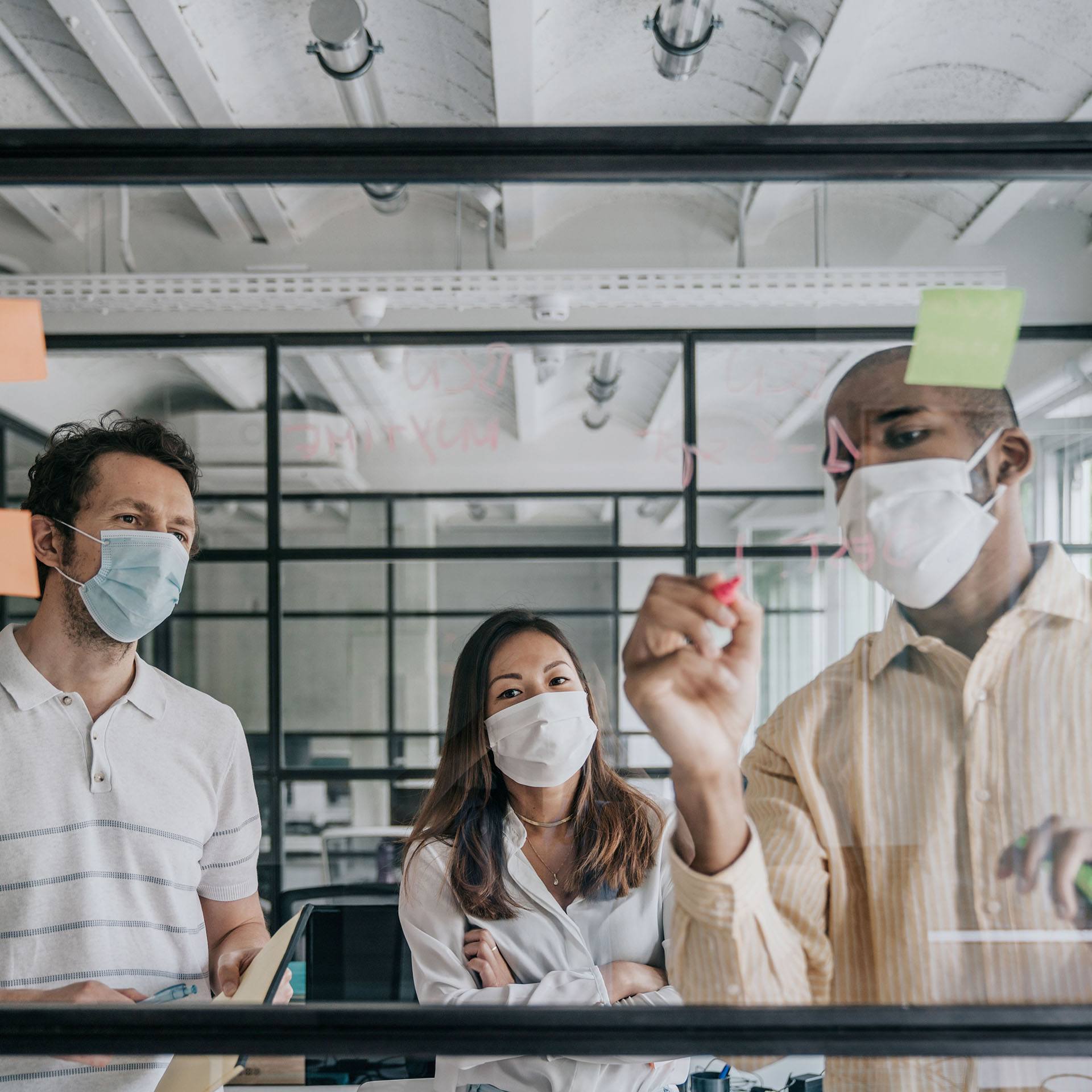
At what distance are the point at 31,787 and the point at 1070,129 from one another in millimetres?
1374

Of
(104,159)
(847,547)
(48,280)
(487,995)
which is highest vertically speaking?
(104,159)

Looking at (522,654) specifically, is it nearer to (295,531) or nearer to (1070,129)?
(295,531)

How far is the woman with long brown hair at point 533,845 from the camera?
104cm

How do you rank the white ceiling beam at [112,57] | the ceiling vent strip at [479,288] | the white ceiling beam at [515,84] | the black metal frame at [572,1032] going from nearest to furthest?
the black metal frame at [572,1032] < the ceiling vent strip at [479,288] < the white ceiling beam at [515,84] < the white ceiling beam at [112,57]

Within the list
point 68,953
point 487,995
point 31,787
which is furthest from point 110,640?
point 487,995

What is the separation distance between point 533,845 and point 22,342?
2.79ft

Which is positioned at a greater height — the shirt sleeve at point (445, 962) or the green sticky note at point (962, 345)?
the green sticky note at point (962, 345)

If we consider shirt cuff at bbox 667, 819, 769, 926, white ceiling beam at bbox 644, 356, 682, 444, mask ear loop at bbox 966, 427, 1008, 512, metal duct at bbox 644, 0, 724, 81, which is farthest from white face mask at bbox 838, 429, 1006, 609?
metal duct at bbox 644, 0, 724, 81

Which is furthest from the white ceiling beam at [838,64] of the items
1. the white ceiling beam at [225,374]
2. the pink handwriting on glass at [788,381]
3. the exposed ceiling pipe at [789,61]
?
the white ceiling beam at [225,374]

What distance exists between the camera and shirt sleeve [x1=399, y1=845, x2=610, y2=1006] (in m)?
1.00

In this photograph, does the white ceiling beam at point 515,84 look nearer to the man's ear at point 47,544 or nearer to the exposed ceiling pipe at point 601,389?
the exposed ceiling pipe at point 601,389

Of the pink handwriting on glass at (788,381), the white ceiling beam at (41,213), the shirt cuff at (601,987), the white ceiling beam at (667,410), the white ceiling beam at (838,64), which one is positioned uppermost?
the white ceiling beam at (838,64)

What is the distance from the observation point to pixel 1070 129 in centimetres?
99

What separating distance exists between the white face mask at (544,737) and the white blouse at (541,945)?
6 centimetres
